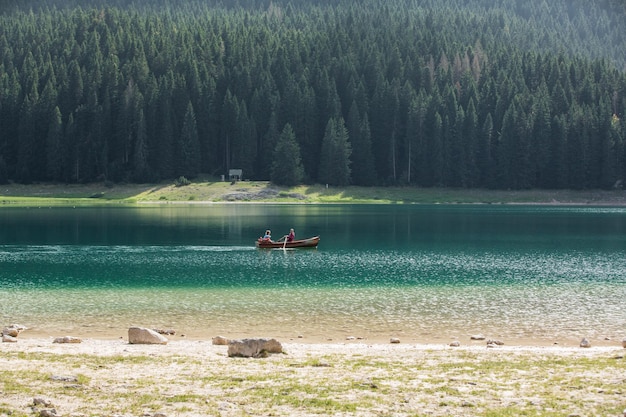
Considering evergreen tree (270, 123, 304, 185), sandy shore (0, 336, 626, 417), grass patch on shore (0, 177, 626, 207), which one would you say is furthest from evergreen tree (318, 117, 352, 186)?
sandy shore (0, 336, 626, 417)

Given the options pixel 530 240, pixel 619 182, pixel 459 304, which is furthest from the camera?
pixel 619 182

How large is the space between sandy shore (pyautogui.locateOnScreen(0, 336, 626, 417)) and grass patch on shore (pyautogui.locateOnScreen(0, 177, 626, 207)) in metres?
110

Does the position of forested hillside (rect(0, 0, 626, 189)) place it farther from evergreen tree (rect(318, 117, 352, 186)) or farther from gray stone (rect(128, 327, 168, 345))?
gray stone (rect(128, 327, 168, 345))

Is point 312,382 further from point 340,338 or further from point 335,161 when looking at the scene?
point 335,161

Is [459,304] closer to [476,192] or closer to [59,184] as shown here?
[476,192]

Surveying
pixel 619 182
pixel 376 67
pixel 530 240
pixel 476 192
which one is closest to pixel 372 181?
pixel 476 192

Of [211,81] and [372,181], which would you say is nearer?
[372,181]

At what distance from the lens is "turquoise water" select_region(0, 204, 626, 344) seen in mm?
27750

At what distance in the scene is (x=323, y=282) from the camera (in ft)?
129

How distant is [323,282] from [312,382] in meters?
23.6

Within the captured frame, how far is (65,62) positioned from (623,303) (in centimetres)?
15811

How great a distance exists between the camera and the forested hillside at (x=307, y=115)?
14162cm

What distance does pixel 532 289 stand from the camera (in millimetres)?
37281

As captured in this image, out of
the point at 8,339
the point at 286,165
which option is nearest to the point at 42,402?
the point at 8,339
